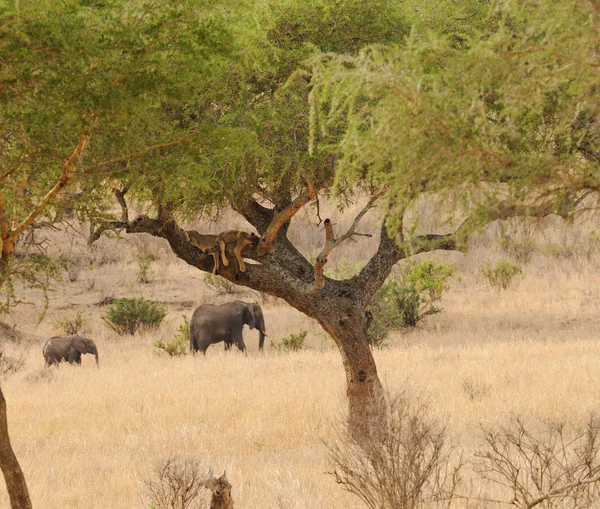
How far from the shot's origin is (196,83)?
22.0ft

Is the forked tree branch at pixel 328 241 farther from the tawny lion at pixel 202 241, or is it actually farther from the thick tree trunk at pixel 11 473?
the thick tree trunk at pixel 11 473

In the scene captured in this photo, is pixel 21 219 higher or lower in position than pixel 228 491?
higher

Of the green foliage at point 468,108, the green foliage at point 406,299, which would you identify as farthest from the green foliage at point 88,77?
the green foliage at point 406,299

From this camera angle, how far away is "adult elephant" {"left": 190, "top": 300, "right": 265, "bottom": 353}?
19203 millimetres

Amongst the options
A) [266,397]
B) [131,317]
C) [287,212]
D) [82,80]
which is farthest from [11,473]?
[131,317]

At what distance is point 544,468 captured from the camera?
21.4 feet

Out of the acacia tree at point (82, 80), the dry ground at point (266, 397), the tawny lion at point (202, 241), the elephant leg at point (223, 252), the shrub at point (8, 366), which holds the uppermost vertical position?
the acacia tree at point (82, 80)

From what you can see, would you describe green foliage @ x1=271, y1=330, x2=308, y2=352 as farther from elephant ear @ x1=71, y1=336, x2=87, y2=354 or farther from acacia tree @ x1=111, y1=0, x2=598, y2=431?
acacia tree @ x1=111, y1=0, x2=598, y2=431

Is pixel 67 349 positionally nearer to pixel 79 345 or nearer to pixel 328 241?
pixel 79 345

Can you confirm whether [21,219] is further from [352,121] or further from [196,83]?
[352,121]

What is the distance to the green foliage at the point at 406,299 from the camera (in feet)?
71.5

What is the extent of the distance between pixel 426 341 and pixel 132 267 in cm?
1565

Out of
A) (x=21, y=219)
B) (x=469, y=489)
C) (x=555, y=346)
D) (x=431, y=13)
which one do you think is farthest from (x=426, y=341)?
(x=21, y=219)

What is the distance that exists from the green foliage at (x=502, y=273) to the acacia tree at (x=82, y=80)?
2170cm
